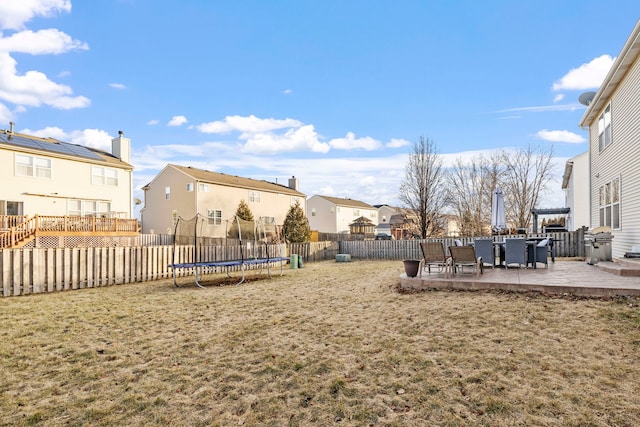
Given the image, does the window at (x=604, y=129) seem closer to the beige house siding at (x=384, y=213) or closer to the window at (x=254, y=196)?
the window at (x=254, y=196)

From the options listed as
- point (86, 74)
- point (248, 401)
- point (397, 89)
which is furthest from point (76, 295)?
point (397, 89)

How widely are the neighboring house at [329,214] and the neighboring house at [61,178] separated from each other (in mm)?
25928

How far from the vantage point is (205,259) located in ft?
47.6

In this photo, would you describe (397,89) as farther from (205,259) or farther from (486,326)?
(486,326)

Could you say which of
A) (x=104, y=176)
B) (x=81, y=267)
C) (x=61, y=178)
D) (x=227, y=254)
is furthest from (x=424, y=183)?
(x=61, y=178)

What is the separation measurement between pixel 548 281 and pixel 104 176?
28.3 m

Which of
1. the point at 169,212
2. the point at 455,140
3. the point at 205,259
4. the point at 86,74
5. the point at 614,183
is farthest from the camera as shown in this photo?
the point at 169,212

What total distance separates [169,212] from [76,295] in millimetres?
23601

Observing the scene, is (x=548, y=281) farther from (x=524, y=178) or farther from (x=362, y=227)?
(x=362, y=227)

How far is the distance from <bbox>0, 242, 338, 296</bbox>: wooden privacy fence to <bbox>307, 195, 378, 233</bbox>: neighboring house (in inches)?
1359

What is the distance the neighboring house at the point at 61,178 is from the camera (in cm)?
2173

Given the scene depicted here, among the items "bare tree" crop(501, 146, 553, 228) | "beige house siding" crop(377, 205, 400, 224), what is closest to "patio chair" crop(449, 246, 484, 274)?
"bare tree" crop(501, 146, 553, 228)

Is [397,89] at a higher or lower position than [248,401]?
higher

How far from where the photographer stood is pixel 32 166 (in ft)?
74.5
